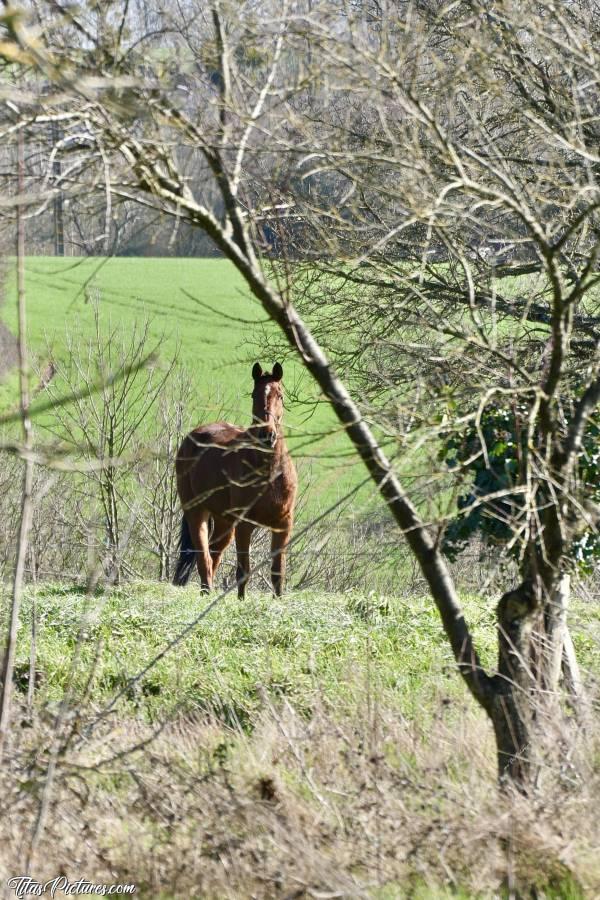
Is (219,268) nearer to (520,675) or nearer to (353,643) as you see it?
(353,643)

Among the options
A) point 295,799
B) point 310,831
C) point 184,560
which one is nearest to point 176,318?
point 184,560

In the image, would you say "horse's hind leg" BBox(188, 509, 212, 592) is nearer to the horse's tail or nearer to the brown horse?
the brown horse

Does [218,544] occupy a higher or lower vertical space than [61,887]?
lower

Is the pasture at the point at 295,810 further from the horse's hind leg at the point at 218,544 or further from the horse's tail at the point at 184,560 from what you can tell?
the horse's tail at the point at 184,560

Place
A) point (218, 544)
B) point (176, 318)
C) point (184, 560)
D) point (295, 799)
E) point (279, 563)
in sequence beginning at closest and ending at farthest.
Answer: point (295, 799)
point (279, 563)
point (218, 544)
point (184, 560)
point (176, 318)

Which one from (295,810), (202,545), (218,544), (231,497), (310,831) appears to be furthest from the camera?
(218,544)

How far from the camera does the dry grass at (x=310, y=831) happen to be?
350 centimetres

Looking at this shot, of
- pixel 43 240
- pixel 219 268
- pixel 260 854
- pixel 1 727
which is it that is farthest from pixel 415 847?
pixel 219 268

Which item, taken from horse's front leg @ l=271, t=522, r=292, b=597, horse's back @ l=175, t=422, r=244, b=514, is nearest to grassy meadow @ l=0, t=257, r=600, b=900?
horse's front leg @ l=271, t=522, r=292, b=597

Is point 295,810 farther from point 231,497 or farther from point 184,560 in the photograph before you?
point 184,560

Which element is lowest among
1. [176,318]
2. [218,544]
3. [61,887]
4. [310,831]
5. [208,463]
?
[218,544]

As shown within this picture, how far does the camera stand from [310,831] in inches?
144

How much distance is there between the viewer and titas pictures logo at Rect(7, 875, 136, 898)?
3379 millimetres

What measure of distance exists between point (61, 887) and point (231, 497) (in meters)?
6.59
